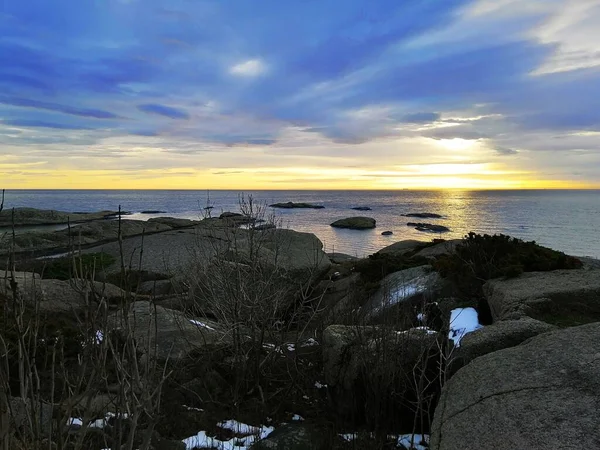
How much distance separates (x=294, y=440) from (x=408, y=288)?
5514 millimetres

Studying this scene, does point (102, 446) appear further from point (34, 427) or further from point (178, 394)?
point (34, 427)

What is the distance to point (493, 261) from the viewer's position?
934 cm

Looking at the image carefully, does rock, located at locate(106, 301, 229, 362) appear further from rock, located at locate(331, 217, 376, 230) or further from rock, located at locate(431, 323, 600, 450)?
rock, located at locate(331, 217, 376, 230)

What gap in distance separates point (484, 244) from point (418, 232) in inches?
1374

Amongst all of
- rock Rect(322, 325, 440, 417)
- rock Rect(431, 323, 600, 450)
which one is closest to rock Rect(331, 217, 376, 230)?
rock Rect(322, 325, 440, 417)

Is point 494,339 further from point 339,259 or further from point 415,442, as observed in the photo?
point 339,259

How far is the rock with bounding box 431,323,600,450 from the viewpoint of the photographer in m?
3.23

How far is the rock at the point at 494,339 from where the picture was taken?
5133mm

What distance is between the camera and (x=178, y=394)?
6.76 meters

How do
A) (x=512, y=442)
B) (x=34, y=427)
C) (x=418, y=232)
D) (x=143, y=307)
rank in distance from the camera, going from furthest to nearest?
1. (x=418, y=232)
2. (x=143, y=307)
3. (x=512, y=442)
4. (x=34, y=427)

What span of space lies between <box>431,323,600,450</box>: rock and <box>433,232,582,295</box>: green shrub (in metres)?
4.47

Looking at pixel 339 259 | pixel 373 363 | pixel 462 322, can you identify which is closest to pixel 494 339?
pixel 373 363

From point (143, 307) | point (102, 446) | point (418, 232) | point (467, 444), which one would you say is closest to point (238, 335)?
point (102, 446)

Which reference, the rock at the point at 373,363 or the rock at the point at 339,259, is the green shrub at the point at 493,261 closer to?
the rock at the point at 373,363
